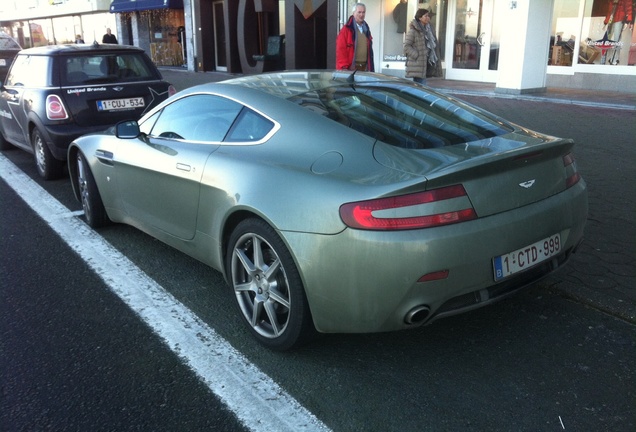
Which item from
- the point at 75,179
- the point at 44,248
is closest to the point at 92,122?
the point at 75,179

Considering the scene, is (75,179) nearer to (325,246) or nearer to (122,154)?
(122,154)

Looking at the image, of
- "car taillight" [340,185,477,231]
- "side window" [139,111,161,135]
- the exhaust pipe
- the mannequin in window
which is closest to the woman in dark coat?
"side window" [139,111,161,135]

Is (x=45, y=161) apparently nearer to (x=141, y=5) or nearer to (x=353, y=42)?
(x=353, y=42)

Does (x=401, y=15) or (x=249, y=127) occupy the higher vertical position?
(x=401, y=15)

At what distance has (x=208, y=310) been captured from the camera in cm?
374

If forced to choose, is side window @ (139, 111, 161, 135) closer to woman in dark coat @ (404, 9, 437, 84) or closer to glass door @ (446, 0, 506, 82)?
woman in dark coat @ (404, 9, 437, 84)

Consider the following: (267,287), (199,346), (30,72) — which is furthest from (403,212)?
→ (30,72)

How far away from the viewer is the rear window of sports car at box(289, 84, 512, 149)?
3158 mm

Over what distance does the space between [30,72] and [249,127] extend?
5.45 meters

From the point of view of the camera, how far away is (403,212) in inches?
104

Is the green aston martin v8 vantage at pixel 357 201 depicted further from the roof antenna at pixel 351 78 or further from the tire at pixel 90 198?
the tire at pixel 90 198

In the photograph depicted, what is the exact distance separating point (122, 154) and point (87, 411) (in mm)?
2295

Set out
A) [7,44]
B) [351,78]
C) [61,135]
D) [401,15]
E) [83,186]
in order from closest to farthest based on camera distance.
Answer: [351,78]
[83,186]
[61,135]
[7,44]
[401,15]

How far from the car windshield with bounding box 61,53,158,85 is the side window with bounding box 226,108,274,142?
176 inches
